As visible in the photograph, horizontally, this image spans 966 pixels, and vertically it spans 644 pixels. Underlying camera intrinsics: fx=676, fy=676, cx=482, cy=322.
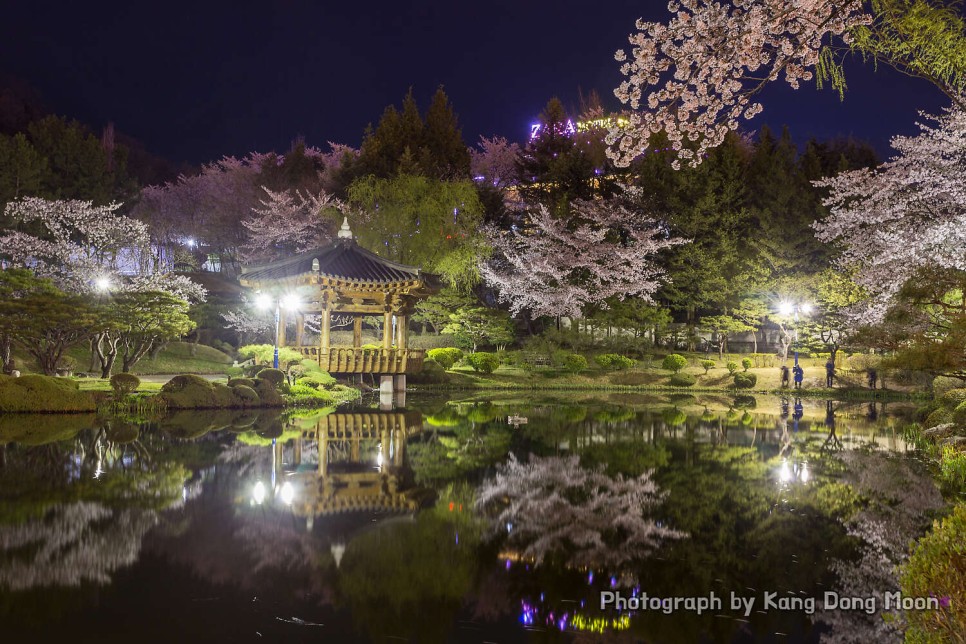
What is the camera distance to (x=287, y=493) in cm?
795

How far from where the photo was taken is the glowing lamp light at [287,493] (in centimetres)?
760

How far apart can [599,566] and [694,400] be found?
19781mm

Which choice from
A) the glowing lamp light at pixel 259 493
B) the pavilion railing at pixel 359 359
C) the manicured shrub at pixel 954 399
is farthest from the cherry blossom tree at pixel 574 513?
the pavilion railing at pixel 359 359

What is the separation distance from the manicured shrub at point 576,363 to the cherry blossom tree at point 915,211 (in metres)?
11.3

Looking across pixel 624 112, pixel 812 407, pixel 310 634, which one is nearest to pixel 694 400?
pixel 812 407

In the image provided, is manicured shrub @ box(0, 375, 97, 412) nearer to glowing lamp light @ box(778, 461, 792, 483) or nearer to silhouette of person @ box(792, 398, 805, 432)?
glowing lamp light @ box(778, 461, 792, 483)

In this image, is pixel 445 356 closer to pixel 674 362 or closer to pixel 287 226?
pixel 674 362

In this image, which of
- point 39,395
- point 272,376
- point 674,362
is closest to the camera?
point 39,395

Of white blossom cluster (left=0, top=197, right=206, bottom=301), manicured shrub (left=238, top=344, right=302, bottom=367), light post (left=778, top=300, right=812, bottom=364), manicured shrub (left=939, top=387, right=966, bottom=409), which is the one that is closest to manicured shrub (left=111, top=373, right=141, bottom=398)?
manicured shrub (left=238, top=344, right=302, bottom=367)

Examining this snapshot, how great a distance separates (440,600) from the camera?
484 centimetres

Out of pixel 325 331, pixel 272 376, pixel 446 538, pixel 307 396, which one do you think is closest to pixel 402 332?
pixel 325 331

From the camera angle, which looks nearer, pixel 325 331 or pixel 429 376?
pixel 325 331

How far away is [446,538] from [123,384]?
43.2 ft

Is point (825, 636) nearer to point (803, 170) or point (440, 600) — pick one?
point (440, 600)
